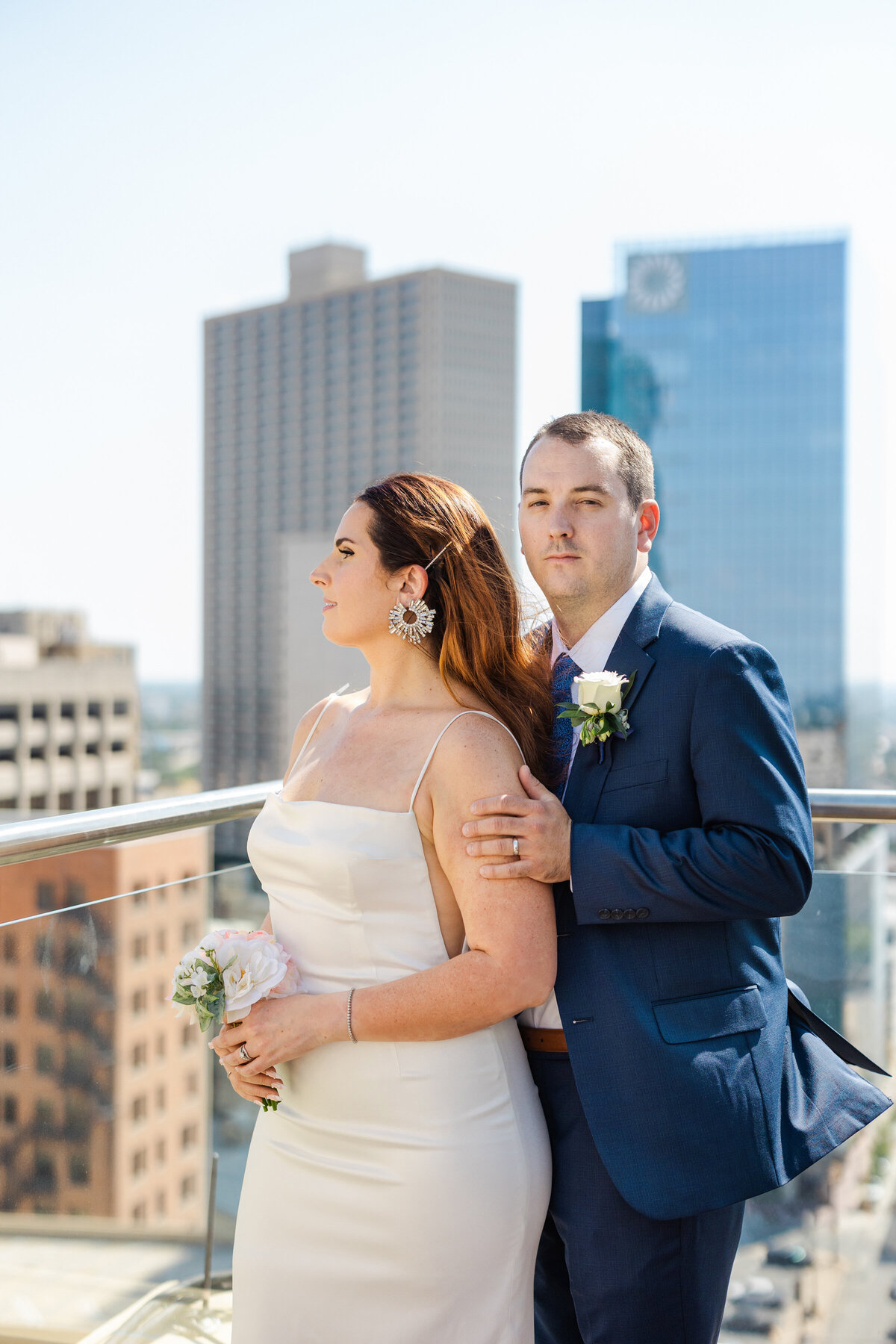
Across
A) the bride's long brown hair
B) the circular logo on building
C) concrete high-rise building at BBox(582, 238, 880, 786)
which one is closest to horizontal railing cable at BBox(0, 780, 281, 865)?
the bride's long brown hair

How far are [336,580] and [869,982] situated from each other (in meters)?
1.90

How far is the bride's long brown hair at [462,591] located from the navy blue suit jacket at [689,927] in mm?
209

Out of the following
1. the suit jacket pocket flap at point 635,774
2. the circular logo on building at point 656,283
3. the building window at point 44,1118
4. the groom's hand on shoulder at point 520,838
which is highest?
the circular logo on building at point 656,283

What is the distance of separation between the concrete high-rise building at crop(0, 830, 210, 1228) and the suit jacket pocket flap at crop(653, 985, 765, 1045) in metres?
0.85

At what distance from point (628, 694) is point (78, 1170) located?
2.13m

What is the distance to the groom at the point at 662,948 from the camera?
179 cm

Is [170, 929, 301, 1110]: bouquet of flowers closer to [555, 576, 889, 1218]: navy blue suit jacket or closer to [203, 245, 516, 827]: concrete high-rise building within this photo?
[555, 576, 889, 1218]: navy blue suit jacket

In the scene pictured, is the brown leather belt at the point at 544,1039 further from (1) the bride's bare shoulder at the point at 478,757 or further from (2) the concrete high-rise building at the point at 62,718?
(2) the concrete high-rise building at the point at 62,718

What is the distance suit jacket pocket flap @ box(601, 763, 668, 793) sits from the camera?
1879 millimetres

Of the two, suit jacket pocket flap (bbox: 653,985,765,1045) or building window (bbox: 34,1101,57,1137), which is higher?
suit jacket pocket flap (bbox: 653,985,765,1045)

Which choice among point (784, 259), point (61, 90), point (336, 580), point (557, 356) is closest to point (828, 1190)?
point (336, 580)

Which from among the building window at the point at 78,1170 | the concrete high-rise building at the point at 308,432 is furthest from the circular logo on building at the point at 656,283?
the building window at the point at 78,1170

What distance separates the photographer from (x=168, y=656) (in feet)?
375

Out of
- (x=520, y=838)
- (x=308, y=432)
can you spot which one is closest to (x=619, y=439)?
(x=520, y=838)
